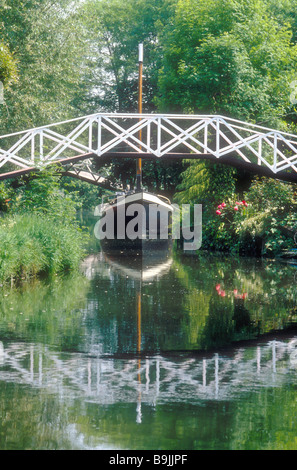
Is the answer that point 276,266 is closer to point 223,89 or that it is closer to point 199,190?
point 199,190

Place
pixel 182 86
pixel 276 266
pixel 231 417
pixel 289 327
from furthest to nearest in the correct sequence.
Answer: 1. pixel 182 86
2. pixel 276 266
3. pixel 289 327
4. pixel 231 417

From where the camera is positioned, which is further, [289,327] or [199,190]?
[199,190]

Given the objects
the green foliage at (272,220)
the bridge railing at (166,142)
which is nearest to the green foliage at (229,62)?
the bridge railing at (166,142)

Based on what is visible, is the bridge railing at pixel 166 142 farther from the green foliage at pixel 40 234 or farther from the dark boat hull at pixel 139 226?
the dark boat hull at pixel 139 226

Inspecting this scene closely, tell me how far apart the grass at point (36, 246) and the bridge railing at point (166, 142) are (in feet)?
10.8

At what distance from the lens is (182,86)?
33312 millimetres

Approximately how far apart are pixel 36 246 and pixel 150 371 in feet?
28.5

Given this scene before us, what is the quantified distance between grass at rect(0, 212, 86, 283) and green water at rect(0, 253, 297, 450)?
2.58 ft

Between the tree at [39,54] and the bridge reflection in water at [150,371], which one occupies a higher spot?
the tree at [39,54]

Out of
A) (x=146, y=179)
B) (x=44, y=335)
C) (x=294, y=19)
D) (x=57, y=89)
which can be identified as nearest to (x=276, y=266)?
(x=44, y=335)

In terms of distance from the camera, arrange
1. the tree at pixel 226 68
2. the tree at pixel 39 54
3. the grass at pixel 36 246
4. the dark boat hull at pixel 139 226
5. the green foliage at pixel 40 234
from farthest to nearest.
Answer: the tree at pixel 39 54 < the tree at pixel 226 68 < the dark boat hull at pixel 139 226 < the green foliage at pixel 40 234 < the grass at pixel 36 246

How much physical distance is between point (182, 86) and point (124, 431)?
A: 1165 inches

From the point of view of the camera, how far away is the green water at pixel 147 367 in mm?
5066

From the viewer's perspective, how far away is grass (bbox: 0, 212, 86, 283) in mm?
14114
